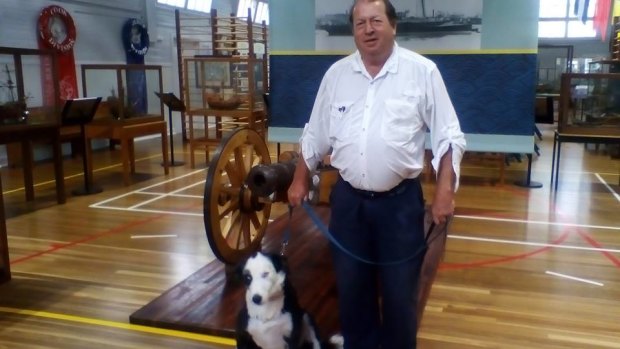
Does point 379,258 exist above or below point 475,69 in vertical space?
below

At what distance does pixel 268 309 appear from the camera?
8.09 feet

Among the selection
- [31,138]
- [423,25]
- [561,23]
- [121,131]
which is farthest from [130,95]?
[561,23]

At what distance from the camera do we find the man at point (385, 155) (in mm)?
2225

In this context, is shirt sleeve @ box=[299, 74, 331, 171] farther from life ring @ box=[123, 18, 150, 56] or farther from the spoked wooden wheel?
life ring @ box=[123, 18, 150, 56]

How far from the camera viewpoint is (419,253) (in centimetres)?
236

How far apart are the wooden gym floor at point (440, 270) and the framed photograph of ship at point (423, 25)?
167 cm

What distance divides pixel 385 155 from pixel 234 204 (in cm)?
183

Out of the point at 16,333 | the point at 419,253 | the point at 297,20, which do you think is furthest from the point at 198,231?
the point at 419,253

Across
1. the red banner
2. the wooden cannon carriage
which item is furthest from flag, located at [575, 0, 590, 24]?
the wooden cannon carriage

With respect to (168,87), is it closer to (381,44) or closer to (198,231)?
(198,231)

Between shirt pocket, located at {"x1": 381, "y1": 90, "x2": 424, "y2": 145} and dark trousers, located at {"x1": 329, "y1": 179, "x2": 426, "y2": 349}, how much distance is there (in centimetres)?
20

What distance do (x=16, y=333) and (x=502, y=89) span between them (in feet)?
16.5

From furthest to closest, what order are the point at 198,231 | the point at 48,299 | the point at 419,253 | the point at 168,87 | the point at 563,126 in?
the point at 168,87
the point at 563,126
the point at 198,231
the point at 48,299
the point at 419,253

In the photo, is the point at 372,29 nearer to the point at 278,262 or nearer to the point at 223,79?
the point at 278,262
